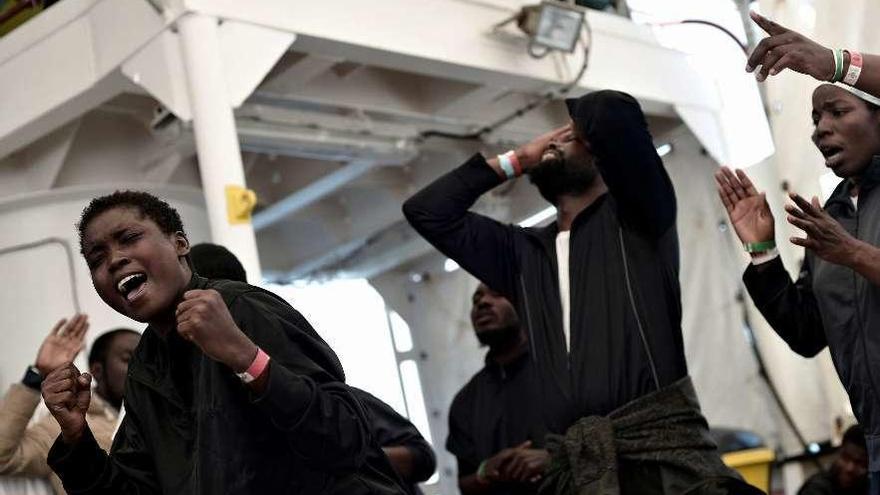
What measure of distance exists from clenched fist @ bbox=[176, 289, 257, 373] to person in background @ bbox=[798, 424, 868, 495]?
14.2 ft

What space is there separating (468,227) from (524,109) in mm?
3905

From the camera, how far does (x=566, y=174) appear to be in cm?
358

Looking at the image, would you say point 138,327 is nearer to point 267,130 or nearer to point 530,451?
point 267,130

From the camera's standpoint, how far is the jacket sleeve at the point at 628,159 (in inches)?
132

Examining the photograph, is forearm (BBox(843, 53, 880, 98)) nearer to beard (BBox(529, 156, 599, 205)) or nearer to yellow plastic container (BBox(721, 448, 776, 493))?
beard (BBox(529, 156, 599, 205))

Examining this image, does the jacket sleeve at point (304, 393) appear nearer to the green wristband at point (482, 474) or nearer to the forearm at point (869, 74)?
the forearm at point (869, 74)

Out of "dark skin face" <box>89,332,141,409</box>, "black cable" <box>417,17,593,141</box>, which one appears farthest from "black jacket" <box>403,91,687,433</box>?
"black cable" <box>417,17,593,141</box>

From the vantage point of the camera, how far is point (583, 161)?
3.58 meters

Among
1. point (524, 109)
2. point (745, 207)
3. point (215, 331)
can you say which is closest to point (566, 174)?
point (745, 207)

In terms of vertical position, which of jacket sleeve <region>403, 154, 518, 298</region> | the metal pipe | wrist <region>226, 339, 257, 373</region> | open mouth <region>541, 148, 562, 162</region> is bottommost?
the metal pipe

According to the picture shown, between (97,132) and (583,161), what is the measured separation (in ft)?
12.9

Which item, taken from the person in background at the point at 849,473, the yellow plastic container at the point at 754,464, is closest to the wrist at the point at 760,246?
the person in background at the point at 849,473

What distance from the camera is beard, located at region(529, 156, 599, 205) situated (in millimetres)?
A: 3578

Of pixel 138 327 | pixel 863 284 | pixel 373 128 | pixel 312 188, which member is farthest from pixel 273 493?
pixel 312 188
